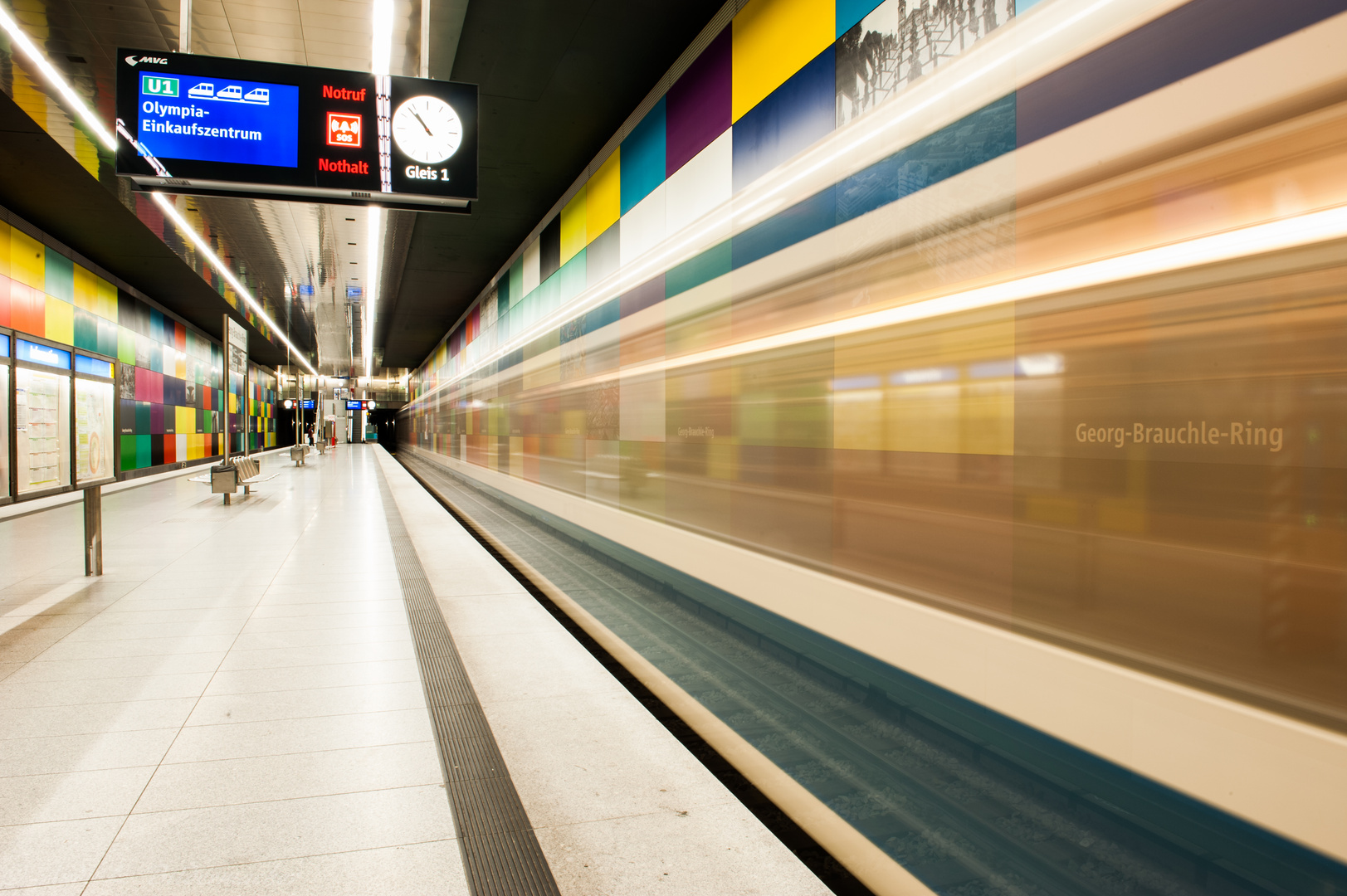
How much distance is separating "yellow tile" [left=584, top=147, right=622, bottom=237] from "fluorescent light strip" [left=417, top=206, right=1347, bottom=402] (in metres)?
4.49

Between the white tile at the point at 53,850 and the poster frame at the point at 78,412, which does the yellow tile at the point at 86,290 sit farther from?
the white tile at the point at 53,850

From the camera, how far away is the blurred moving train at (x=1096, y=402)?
6.22 ft

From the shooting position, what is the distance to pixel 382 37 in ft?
20.6

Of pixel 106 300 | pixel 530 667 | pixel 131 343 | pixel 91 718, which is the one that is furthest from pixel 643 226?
pixel 131 343

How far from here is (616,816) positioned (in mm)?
2219

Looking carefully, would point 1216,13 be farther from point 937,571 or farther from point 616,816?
point 616,816

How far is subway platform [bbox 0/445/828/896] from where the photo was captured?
191 cm

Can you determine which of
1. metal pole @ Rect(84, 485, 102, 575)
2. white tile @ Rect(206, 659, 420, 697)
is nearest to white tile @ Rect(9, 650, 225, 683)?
white tile @ Rect(206, 659, 420, 697)

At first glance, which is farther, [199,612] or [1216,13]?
[199,612]

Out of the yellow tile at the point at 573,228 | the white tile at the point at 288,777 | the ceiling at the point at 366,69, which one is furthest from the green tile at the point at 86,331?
the white tile at the point at 288,777

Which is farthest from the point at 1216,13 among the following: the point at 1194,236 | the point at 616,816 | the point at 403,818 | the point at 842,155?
the point at 403,818

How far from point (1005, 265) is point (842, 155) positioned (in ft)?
4.63

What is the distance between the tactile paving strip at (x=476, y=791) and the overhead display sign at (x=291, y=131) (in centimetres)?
350

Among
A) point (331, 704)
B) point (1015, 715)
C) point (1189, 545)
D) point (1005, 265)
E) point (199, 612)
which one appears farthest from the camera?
point (199, 612)
